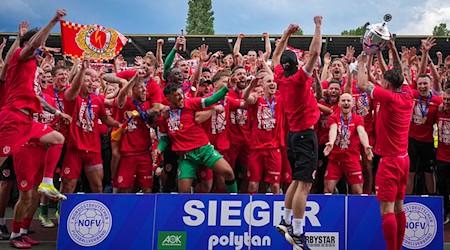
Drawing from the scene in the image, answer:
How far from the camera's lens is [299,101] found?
5727 millimetres

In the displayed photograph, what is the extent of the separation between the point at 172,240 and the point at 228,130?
2.38 meters

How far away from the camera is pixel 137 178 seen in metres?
7.33

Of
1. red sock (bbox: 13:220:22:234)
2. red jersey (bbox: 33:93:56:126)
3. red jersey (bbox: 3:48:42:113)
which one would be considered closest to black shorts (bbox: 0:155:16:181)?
red jersey (bbox: 33:93:56:126)

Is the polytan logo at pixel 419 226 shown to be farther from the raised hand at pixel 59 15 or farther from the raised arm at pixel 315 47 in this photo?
the raised hand at pixel 59 15

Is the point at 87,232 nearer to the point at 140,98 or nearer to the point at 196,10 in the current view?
the point at 140,98

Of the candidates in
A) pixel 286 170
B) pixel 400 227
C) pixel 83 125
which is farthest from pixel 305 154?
pixel 83 125

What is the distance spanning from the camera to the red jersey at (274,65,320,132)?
5.64 m

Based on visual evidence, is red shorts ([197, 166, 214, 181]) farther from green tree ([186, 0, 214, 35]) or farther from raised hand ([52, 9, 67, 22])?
green tree ([186, 0, 214, 35])

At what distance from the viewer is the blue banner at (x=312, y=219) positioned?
19.4 ft

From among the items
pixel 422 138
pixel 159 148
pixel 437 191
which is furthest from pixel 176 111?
pixel 437 191

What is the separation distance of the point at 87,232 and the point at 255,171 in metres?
2.63

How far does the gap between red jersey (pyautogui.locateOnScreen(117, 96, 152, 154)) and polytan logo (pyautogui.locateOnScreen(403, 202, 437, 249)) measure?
3797mm

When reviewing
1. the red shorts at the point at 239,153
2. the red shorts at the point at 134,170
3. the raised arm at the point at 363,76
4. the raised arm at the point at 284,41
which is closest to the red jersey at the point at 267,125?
the red shorts at the point at 239,153

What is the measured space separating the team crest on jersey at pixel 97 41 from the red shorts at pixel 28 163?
8.71ft
